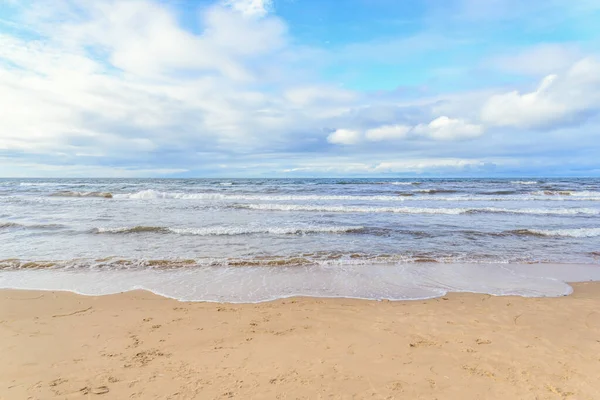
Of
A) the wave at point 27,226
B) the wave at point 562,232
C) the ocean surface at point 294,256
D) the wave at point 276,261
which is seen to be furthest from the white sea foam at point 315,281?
the wave at point 27,226

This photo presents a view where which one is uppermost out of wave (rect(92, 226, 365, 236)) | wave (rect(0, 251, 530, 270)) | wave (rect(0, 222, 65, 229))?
wave (rect(0, 222, 65, 229))

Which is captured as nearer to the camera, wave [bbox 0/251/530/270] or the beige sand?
the beige sand

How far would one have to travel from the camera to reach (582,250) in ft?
33.4

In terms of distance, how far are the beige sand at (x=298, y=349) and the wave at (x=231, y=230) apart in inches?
240

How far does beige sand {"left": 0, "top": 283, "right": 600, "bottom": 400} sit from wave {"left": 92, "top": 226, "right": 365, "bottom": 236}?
20.0 ft

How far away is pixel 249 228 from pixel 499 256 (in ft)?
27.9

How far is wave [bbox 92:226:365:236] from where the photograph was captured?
12031 millimetres

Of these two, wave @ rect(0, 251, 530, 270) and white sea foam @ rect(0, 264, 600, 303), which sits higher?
wave @ rect(0, 251, 530, 270)

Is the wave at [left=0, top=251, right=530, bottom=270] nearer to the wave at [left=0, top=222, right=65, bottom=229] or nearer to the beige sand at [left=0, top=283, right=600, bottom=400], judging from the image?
the beige sand at [left=0, top=283, right=600, bottom=400]

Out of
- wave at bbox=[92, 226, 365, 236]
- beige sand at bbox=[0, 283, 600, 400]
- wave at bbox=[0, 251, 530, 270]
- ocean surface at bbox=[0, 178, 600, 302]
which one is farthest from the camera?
wave at bbox=[92, 226, 365, 236]

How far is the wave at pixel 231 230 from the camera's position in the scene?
12031 mm

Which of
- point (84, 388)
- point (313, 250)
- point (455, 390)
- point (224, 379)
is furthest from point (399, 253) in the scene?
point (84, 388)

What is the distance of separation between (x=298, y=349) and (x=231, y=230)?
867cm

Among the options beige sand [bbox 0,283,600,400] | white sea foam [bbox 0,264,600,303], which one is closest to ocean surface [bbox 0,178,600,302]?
white sea foam [bbox 0,264,600,303]
